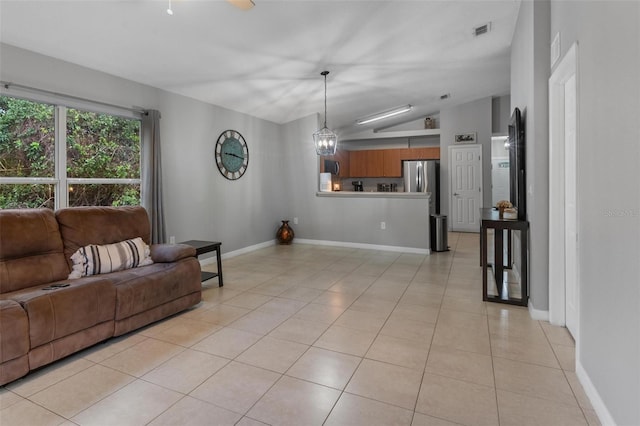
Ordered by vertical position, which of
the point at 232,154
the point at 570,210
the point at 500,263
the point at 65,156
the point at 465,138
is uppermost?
the point at 465,138

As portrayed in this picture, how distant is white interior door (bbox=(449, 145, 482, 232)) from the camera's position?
24.7 feet

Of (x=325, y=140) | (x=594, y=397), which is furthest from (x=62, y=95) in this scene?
(x=594, y=397)

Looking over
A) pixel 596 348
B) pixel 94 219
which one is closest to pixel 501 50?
pixel 596 348

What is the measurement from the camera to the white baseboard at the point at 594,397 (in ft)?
4.95

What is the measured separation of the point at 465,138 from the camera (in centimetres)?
757

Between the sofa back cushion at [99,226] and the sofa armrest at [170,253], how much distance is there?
29 cm

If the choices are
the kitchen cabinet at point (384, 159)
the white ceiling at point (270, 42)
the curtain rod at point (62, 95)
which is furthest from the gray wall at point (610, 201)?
the kitchen cabinet at point (384, 159)

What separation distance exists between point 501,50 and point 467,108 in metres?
3.05

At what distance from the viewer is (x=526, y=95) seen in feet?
10.6

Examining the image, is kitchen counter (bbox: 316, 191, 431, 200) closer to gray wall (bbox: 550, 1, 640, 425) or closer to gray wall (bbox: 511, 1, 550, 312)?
gray wall (bbox: 511, 1, 550, 312)

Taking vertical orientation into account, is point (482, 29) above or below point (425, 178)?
above

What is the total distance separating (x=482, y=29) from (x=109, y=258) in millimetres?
4586

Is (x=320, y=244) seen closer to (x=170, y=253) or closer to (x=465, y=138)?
(x=170, y=253)

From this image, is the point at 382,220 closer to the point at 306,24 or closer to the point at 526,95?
the point at 526,95
